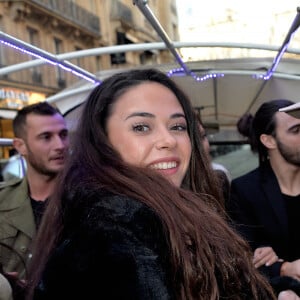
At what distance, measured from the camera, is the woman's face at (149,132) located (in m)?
1.29

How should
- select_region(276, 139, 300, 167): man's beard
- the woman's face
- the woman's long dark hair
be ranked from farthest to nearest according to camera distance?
select_region(276, 139, 300, 167): man's beard, the woman's face, the woman's long dark hair

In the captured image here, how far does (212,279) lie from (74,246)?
365mm

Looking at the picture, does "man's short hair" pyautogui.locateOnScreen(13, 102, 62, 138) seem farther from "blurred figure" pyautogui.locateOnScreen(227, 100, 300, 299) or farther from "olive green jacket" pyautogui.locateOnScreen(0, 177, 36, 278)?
"blurred figure" pyautogui.locateOnScreen(227, 100, 300, 299)

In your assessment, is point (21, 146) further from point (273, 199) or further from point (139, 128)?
point (139, 128)

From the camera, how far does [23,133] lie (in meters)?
3.04

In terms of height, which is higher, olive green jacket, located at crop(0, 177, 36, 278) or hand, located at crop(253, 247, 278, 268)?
olive green jacket, located at crop(0, 177, 36, 278)

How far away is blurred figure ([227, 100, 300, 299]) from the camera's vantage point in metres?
2.34

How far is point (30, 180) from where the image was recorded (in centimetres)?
277

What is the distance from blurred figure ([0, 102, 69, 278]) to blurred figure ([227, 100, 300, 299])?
1.07 m

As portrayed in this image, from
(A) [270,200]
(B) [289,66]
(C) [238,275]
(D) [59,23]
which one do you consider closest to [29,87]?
(D) [59,23]

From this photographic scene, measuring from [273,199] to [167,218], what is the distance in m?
1.47

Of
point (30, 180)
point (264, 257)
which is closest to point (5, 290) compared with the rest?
point (264, 257)

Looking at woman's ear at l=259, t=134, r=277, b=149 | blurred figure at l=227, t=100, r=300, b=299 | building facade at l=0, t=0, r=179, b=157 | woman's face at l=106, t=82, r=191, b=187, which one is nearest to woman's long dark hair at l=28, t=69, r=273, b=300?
woman's face at l=106, t=82, r=191, b=187

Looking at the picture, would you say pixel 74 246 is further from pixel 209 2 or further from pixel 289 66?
pixel 289 66
